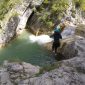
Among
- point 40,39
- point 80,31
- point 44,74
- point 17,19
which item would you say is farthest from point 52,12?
point 44,74

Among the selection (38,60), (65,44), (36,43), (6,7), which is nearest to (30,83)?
(38,60)

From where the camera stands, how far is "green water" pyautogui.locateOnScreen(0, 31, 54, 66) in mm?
18845

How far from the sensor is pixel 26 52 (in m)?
20.5

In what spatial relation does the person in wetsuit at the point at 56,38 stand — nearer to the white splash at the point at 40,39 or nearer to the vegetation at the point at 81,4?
the white splash at the point at 40,39

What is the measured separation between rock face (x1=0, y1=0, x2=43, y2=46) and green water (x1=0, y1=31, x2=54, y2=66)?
887 mm

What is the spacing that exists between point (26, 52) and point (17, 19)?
4500mm

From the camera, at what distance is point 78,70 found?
1212 cm

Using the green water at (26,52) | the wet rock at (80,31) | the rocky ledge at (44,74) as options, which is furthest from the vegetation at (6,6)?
the rocky ledge at (44,74)

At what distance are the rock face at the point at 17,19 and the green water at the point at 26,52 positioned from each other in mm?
887

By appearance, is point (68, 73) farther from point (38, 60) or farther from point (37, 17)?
point (37, 17)

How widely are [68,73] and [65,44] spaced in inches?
328

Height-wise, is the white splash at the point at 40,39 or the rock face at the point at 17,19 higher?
the rock face at the point at 17,19

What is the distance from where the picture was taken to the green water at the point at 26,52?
1885 cm

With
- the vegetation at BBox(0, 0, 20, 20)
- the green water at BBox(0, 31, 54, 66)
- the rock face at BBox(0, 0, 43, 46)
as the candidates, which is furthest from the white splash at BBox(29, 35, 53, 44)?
the vegetation at BBox(0, 0, 20, 20)
